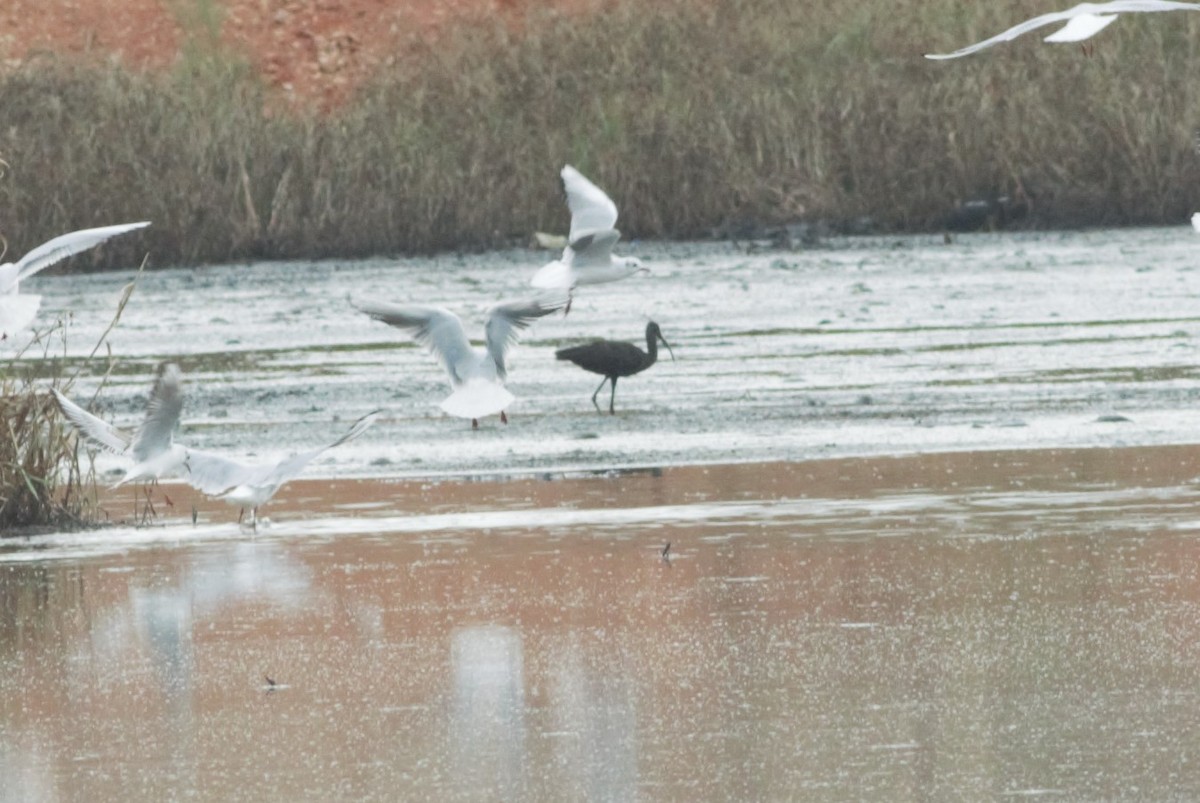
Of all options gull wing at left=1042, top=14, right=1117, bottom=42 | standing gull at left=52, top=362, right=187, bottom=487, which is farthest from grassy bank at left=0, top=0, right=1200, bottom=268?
gull wing at left=1042, top=14, right=1117, bottom=42

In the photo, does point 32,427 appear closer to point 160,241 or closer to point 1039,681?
point 1039,681

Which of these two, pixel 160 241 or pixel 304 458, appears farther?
pixel 160 241

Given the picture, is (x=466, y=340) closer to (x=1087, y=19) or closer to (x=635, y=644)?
(x=1087, y=19)

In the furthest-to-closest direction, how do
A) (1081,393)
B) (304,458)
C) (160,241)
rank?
(160,241) → (1081,393) → (304,458)

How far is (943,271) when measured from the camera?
23.8m

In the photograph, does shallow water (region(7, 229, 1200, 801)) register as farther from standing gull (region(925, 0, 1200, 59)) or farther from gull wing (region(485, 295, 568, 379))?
standing gull (region(925, 0, 1200, 59))

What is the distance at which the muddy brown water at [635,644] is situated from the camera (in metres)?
6.22

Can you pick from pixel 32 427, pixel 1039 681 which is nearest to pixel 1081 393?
pixel 32 427

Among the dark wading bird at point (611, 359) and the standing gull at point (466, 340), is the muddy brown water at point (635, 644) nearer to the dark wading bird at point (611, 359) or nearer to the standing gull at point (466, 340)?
the standing gull at point (466, 340)

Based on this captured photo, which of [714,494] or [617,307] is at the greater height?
[714,494]

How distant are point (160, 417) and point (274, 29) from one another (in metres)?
34.1

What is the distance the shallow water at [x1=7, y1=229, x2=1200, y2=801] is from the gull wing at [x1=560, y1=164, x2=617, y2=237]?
0.97m

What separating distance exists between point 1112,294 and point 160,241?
993cm

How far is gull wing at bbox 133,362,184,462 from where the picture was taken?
10.2 metres
